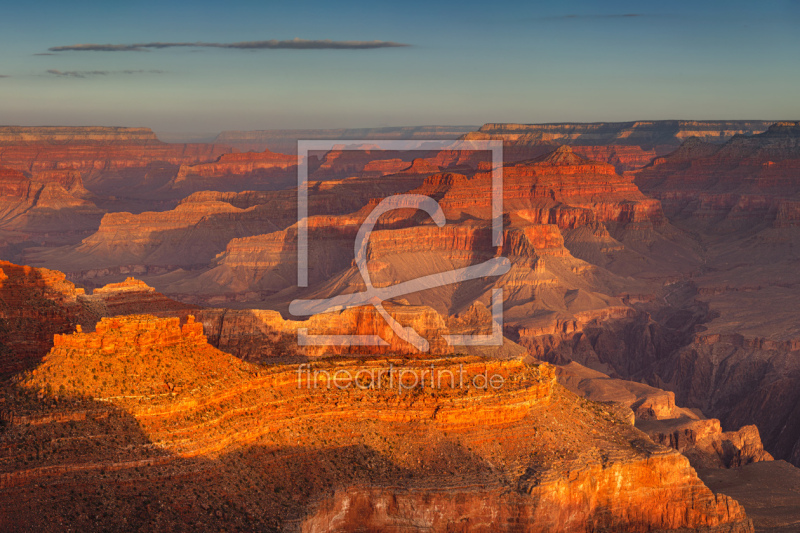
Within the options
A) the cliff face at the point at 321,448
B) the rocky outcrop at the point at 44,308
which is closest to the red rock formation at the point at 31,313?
the rocky outcrop at the point at 44,308

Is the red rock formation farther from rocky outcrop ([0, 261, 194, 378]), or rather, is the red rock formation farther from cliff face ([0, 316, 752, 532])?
cliff face ([0, 316, 752, 532])

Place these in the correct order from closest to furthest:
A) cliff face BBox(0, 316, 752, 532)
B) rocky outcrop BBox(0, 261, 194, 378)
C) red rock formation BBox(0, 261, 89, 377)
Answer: cliff face BBox(0, 316, 752, 532), red rock formation BBox(0, 261, 89, 377), rocky outcrop BBox(0, 261, 194, 378)

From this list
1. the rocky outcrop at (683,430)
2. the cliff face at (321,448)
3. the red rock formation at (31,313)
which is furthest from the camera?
the rocky outcrop at (683,430)

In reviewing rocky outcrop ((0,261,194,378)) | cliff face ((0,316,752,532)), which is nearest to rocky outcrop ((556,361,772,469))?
cliff face ((0,316,752,532))

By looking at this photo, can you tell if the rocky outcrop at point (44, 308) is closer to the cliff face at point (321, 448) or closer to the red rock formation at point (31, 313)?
the red rock formation at point (31, 313)

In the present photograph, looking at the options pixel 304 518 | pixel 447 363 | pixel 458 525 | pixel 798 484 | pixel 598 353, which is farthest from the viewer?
pixel 598 353

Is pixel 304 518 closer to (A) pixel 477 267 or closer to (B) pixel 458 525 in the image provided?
(B) pixel 458 525

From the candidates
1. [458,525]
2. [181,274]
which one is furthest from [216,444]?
[181,274]

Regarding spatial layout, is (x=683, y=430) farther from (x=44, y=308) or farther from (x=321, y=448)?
(x=44, y=308)
